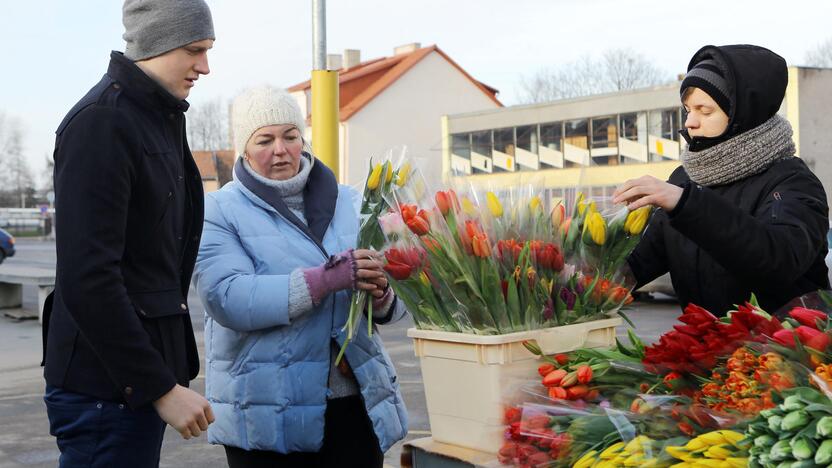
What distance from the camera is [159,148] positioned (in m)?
2.55

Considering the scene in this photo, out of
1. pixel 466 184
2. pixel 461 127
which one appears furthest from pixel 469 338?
pixel 461 127

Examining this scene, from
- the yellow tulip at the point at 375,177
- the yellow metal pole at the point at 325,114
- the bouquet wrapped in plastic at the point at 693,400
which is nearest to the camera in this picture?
the bouquet wrapped in plastic at the point at 693,400

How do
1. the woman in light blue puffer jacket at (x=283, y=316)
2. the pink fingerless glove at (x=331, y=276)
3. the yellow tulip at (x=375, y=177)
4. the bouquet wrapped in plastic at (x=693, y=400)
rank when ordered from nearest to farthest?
the bouquet wrapped in plastic at (x=693, y=400), the yellow tulip at (x=375, y=177), the pink fingerless glove at (x=331, y=276), the woman in light blue puffer jacket at (x=283, y=316)

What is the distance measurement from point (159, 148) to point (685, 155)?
1.50m

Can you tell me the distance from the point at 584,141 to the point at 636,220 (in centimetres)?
3762

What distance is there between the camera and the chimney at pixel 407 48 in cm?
5334

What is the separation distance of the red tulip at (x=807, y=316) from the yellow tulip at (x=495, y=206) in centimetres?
72

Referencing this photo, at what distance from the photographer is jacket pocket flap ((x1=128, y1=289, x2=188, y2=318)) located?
8.11ft

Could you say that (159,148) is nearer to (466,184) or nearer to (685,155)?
(466,184)

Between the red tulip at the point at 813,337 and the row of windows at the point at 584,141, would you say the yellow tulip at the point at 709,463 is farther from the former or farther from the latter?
the row of windows at the point at 584,141

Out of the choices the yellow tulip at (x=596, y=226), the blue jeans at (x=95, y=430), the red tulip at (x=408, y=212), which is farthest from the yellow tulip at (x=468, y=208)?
the blue jeans at (x=95, y=430)

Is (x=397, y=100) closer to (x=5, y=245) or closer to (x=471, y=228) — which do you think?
(x=5, y=245)

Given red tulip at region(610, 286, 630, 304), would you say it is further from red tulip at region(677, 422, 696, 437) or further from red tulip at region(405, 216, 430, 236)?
red tulip at region(677, 422, 696, 437)

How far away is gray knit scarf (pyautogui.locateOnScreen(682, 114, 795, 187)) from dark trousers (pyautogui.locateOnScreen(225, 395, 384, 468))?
138 cm
